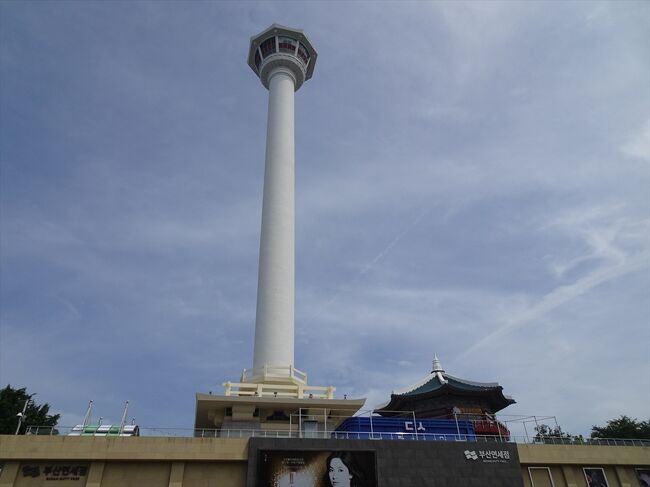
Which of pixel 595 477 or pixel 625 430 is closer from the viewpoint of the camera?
pixel 595 477

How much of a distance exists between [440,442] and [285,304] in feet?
55.6

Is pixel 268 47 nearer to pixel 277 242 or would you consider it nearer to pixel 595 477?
pixel 277 242

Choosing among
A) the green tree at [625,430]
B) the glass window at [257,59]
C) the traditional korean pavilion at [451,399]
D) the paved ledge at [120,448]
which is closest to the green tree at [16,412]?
the paved ledge at [120,448]

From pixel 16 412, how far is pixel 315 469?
36.4 meters

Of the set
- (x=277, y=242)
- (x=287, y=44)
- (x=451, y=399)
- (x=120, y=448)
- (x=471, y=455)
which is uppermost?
(x=287, y=44)

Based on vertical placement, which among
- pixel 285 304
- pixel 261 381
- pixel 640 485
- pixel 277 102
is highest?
pixel 277 102

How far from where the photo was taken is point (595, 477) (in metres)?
33.1

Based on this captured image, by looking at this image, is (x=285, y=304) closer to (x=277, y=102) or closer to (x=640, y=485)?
(x=277, y=102)

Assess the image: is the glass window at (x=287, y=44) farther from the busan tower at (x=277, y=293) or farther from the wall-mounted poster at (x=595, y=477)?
the wall-mounted poster at (x=595, y=477)

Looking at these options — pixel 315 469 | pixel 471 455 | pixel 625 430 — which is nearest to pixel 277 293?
pixel 315 469

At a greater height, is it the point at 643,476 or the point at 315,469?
the point at 643,476

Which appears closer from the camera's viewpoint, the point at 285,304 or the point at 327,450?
the point at 327,450

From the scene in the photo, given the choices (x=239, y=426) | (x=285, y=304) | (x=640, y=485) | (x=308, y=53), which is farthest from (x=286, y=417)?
(x=308, y=53)

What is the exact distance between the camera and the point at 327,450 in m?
27.3
